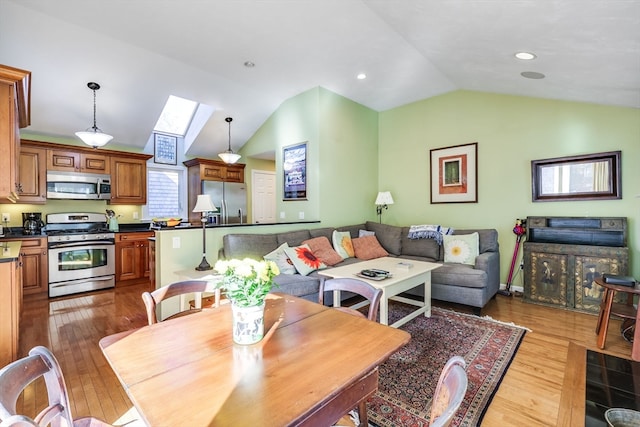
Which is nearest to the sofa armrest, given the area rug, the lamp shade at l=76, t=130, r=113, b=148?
the area rug

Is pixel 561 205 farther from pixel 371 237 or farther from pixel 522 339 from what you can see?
pixel 371 237

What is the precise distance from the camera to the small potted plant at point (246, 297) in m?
1.16

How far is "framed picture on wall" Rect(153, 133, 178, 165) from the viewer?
5.87 metres

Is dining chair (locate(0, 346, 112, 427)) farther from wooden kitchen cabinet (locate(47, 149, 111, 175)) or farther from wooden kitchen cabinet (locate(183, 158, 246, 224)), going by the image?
wooden kitchen cabinet (locate(183, 158, 246, 224))

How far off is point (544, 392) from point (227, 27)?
4.17 m

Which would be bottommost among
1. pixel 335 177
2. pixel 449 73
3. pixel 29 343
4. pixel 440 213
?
pixel 29 343

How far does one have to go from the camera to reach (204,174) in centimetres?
586

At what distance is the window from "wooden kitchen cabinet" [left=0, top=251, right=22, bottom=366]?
3.63 m

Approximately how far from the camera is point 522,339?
2.79 m

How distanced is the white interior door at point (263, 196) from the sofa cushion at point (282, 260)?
2918mm

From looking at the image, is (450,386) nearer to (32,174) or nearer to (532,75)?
(532,75)

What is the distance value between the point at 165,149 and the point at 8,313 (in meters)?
4.32

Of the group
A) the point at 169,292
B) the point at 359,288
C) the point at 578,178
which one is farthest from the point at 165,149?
the point at 578,178

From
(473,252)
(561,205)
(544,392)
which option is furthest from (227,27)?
(561,205)
